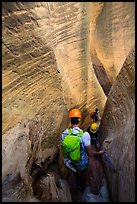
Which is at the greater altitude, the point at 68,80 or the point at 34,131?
the point at 68,80

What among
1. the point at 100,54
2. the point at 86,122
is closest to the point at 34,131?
the point at 86,122

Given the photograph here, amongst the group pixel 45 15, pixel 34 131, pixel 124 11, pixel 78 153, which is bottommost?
pixel 78 153

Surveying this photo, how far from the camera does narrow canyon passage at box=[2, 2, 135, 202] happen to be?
4.25m

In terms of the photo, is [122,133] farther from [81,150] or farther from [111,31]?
[111,31]

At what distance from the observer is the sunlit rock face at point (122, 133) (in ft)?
13.9

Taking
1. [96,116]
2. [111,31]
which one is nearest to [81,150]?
[96,116]

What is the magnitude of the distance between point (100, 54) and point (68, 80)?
3951 mm

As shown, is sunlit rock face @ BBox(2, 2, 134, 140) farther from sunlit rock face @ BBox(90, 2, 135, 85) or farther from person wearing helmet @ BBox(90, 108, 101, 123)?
sunlit rock face @ BBox(90, 2, 135, 85)

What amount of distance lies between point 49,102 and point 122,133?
1.31m

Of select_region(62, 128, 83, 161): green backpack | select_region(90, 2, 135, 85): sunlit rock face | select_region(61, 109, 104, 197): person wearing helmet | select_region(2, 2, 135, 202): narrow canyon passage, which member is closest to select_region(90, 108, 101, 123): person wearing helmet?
select_region(2, 2, 135, 202): narrow canyon passage

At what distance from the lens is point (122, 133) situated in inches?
184

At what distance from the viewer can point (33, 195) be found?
4410 millimetres

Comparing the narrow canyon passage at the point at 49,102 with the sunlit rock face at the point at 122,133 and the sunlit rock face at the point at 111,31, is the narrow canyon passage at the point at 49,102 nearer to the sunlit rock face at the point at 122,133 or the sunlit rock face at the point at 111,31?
the sunlit rock face at the point at 122,133

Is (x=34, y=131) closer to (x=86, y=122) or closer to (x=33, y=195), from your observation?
(x=33, y=195)
